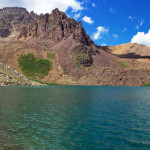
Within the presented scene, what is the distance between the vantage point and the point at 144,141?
56.3 feet

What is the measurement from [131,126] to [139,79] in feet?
536

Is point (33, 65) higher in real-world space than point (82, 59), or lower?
lower

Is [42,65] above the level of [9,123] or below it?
above

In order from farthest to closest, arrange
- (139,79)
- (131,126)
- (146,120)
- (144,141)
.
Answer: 1. (139,79)
2. (146,120)
3. (131,126)
4. (144,141)

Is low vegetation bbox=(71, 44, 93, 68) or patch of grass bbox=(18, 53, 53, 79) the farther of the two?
low vegetation bbox=(71, 44, 93, 68)

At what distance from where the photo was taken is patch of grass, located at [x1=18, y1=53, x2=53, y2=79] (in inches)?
6679

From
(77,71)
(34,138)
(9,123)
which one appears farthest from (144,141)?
(77,71)

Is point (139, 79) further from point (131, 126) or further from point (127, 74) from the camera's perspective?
point (131, 126)

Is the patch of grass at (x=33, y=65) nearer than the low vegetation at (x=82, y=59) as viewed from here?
Yes

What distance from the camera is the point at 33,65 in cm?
17938

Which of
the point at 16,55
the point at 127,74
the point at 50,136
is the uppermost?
the point at 16,55

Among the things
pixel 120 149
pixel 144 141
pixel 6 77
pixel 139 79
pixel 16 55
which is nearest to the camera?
pixel 120 149

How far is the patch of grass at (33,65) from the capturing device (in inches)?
6679

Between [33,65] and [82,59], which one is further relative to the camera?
[82,59]
